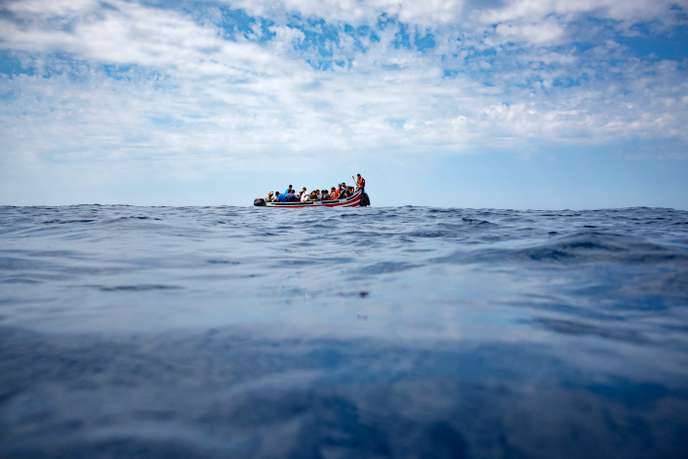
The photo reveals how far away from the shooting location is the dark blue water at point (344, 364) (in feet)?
4.43

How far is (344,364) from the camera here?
197 centimetres

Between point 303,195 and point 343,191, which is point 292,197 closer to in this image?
point 303,195

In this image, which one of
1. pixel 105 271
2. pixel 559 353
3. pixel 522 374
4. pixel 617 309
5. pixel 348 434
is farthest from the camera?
pixel 105 271

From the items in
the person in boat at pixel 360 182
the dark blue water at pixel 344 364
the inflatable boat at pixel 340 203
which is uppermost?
the person in boat at pixel 360 182

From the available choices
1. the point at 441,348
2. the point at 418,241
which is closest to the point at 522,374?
the point at 441,348

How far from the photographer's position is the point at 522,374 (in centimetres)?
185

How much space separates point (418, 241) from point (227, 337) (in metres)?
6.01

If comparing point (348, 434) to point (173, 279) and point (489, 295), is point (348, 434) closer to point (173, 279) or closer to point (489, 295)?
point (489, 295)

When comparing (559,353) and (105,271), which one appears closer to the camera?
(559,353)

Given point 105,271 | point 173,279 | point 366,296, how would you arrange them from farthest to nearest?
point 105,271 → point 173,279 → point 366,296

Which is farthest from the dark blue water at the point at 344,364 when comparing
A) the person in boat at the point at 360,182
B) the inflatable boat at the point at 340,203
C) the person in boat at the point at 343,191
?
the person in boat at the point at 343,191

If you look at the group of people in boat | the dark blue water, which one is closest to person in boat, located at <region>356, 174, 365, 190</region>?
the group of people in boat

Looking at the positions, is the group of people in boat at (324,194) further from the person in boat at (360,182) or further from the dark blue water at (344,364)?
the dark blue water at (344,364)

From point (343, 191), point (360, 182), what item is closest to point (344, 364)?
point (360, 182)
